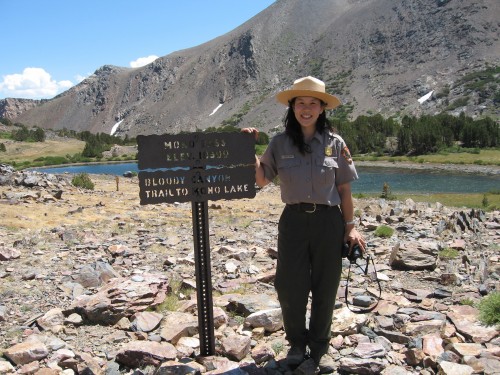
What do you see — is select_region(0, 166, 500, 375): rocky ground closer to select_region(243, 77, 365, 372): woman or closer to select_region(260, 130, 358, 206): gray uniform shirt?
select_region(243, 77, 365, 372): woman

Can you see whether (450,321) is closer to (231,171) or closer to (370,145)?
(231,171)

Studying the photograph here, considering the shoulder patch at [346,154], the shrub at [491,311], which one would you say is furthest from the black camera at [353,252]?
the shrub at [491,311]

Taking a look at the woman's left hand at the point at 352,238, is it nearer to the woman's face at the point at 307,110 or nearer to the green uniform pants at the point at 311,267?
the green uniform pants at the point at 311,267

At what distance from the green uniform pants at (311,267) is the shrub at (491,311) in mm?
2211

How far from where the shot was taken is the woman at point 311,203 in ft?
15.5

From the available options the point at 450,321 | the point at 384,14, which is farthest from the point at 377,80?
the point at 450,321

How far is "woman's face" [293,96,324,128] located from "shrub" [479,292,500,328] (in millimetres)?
3405

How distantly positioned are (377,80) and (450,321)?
17072 cm

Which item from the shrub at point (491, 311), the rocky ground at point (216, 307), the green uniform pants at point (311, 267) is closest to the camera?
the green uniform pants at point (311, 267)

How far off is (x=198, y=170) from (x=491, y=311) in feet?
13.3

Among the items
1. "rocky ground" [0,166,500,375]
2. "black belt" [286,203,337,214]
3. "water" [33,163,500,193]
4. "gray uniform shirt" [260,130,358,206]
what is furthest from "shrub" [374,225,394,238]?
A: "water" [33,163,500,193]

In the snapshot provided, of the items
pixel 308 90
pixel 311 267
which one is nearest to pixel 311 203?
pixel 311 267

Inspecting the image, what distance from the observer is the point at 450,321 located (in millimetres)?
6141

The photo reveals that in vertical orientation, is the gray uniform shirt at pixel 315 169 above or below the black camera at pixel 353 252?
above
